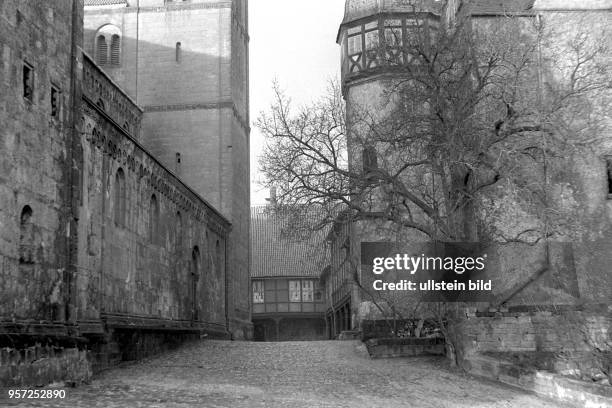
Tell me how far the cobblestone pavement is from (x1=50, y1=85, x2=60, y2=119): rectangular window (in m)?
5.40

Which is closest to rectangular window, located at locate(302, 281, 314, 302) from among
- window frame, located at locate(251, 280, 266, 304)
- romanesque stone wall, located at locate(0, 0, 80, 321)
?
window frame, located at locate(251, 280, 266, 304)

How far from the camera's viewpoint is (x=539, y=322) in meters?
20.2

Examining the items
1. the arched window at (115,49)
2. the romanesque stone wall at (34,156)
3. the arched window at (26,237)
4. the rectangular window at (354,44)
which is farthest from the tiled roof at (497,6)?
the arched window at (115,49)

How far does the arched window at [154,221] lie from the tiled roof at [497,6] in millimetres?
12771

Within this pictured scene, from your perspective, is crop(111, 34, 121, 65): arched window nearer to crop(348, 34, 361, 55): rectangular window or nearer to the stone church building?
the stone church building

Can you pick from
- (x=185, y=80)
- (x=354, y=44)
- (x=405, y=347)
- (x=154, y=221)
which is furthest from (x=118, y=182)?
(x=185, y=80)

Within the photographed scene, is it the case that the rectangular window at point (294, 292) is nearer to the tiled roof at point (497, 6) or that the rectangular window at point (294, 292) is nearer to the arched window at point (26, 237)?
the tiled roof at point (497, 6)

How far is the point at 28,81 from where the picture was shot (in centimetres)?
1396

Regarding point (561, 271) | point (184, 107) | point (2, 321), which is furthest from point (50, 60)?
point (184, 107)

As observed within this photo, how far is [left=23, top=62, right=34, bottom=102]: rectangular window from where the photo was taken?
13.9m

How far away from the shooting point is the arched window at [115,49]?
A: 37812 mm

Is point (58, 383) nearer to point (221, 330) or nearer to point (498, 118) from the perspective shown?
point (498, 118)

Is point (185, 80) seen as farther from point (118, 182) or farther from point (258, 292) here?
point (258, 292)

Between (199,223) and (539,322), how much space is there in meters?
15.0
